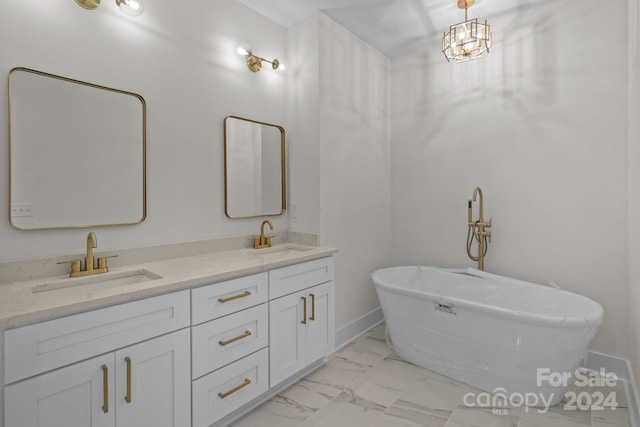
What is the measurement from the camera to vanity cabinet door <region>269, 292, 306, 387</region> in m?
1.96

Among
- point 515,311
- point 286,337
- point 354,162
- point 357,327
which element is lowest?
point 357,327

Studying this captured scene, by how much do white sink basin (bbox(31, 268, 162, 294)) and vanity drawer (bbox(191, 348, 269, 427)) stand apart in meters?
0.60

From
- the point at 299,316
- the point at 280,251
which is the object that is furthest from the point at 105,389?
the point at 280,251

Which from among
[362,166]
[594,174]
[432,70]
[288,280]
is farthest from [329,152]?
[594,174]

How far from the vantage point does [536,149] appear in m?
2.56

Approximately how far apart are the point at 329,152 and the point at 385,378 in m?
1.77

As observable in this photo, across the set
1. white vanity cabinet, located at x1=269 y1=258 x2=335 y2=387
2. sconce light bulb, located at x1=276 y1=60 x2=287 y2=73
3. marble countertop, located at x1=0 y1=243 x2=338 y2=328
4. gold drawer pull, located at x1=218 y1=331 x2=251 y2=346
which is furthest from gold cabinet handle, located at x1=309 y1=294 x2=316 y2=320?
sconce light bulb, located at x1=276 y1=60 x2=287 y2=73

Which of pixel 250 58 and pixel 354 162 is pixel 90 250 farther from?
pixel 354 162

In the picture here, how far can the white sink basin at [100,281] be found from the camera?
1467 mm

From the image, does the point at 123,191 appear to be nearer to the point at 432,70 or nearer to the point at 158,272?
the point at 158,272

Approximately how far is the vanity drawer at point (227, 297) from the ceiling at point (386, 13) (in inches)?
80.3

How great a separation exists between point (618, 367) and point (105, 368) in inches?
123

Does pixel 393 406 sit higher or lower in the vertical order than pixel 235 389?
lower

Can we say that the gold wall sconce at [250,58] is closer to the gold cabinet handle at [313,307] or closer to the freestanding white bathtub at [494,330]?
the gold cabinet handle at [313,307]
